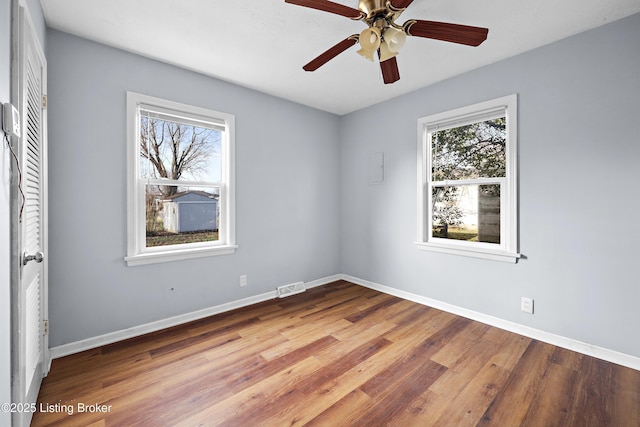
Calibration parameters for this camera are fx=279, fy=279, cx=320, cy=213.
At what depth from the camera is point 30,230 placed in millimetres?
1590

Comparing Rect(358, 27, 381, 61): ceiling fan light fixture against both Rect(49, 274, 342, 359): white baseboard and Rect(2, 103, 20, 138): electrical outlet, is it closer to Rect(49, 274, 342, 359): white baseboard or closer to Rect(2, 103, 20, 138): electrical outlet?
Rect(2, 103, 20, 138): electrical outlet

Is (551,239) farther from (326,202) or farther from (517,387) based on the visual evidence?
(326,202)

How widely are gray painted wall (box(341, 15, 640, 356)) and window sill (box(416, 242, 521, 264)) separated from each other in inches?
2.4

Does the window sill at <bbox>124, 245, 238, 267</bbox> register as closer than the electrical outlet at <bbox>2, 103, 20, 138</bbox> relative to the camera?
No

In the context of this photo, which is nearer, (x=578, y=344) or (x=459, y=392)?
(x=459, y=392)

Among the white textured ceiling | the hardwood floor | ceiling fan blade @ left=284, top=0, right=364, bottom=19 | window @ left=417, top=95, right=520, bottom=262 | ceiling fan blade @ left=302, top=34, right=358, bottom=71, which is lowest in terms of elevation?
the hardwood floor

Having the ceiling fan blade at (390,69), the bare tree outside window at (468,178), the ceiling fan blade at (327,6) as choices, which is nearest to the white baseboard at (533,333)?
the bare tree outside window at (468,178)

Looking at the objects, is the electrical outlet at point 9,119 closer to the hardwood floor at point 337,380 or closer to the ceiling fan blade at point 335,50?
the hardwood floor at point 337,380

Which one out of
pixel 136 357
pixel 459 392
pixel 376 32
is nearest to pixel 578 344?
pixel 459 392

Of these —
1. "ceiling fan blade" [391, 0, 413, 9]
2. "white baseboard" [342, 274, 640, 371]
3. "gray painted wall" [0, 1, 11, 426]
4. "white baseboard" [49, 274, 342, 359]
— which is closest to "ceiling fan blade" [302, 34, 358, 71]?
"ceiling fan blade" [391, 0, 413, 9]

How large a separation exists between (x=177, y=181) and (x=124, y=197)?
48cm

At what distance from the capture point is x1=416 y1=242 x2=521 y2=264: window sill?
2.65 m

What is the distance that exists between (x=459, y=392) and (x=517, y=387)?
0.41 meters

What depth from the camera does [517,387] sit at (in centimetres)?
187
